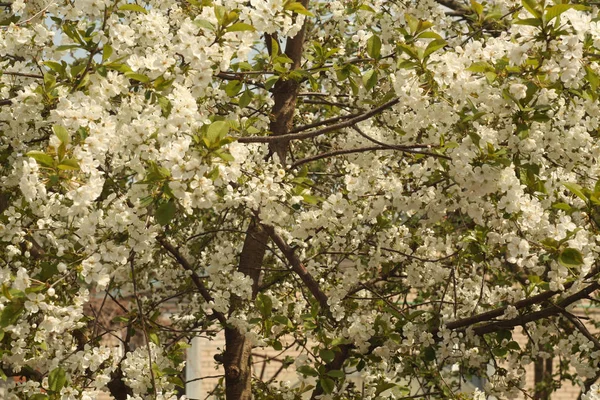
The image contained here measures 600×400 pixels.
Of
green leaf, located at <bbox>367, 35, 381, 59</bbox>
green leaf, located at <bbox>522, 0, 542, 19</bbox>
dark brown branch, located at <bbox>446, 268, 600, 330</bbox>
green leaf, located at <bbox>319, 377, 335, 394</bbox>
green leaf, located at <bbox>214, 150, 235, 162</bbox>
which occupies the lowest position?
green leaf, located at <bbox>319, 377, 335, 394</bbox>

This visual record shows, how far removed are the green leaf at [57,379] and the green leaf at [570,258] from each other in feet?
6.94

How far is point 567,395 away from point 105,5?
10.0 metres

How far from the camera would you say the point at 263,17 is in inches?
131

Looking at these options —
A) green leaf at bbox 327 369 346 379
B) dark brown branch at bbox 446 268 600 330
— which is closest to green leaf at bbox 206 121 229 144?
green leaf at bbox 327 369 346 379

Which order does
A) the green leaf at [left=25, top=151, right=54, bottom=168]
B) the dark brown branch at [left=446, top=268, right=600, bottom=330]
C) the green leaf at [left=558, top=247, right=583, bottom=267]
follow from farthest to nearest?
the dark brown branch at [left=446, top=268, right=600, bottom=330] < the green leaf at [left=558, top=247, right=583, bottom=267] < the green leaf at [left=25, top=151, right=54, bottom=168]

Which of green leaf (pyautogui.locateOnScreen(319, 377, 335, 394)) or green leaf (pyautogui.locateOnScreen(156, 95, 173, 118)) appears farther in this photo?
green leaf (pyautogui.locateOnScreen(319, 377, 335, 394))

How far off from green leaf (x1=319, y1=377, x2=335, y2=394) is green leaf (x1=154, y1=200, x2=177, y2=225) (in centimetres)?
162

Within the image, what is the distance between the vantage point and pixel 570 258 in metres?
3.22

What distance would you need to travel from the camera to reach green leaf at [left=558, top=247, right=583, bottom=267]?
320 cm

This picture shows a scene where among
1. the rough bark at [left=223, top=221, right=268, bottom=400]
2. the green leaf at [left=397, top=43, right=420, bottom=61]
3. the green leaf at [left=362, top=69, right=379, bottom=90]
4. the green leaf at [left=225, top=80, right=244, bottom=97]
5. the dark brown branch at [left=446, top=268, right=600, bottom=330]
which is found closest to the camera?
the green leaf at [left=397, top=43, right=420, bottom=61]

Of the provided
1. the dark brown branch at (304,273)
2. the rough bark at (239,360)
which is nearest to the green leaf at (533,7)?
the dark brown branch at (304,273)

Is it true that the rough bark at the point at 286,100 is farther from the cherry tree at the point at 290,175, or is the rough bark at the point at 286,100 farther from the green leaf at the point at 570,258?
the green leaf at the point at 570,258

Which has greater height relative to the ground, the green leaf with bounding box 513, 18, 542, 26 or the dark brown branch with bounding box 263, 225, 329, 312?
the green leaf with bounding box 513, 18, 542, 26

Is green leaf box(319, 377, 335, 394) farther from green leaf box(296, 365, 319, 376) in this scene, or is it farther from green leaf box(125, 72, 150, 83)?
green leaf box(125, 72, 150, 83)
